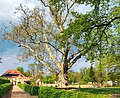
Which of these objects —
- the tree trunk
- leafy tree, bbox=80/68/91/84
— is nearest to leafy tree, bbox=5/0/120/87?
the tree trunk

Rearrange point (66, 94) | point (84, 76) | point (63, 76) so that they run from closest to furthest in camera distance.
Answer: point (66, 94) → point (63, 76) → point (84, 76)

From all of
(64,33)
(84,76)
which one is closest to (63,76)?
(64,33)

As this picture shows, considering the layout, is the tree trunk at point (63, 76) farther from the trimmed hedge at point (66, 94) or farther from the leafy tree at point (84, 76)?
the leafy tree at point (84, 76)

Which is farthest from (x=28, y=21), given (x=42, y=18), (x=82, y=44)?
(x=82, y=44)

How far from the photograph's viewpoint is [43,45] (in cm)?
3800

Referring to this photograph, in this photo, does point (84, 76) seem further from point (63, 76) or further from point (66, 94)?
point (66, 94)

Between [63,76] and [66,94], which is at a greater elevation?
[63,76]

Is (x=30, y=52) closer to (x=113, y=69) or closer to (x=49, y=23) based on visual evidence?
(x=49, y=23)

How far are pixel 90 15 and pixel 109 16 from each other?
1.64 m

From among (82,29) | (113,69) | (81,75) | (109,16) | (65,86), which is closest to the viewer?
(82,29)

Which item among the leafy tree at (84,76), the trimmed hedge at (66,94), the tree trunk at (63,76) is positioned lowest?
the trimmed hedge at (66,94)

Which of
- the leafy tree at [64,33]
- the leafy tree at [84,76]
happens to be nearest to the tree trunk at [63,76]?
the leafy tree at [64,33]

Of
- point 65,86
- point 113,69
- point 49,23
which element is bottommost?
point 65,86

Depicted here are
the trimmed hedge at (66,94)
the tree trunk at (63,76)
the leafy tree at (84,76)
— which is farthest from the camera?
the leafy tree at (84,76)
